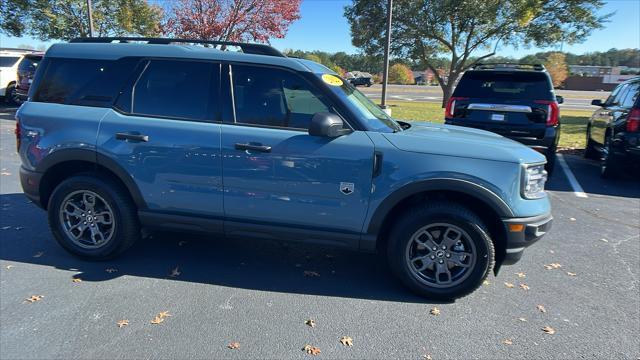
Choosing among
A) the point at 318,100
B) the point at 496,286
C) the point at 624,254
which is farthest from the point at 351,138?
the point at 624,254

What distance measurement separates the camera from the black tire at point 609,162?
24.0ft

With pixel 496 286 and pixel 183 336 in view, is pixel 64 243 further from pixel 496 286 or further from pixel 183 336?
pixel 496 286

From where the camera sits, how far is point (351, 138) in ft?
11.2

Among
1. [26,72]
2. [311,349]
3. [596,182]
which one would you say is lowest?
[311,349]

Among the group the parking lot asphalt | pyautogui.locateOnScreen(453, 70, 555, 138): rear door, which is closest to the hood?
the parking lot asphalt

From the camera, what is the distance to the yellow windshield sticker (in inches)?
144

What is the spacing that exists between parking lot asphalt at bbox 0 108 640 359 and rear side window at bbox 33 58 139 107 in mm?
1498

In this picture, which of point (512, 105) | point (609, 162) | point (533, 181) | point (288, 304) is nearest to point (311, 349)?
point (288, 304)

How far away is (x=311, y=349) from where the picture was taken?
2.84m

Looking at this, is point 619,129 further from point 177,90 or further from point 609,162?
point 177,90

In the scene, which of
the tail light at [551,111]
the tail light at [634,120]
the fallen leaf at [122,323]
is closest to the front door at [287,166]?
the fallen leaf at [122,323]

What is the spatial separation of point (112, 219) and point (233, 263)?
1.16 metres

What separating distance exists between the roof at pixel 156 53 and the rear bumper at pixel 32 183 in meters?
1.11

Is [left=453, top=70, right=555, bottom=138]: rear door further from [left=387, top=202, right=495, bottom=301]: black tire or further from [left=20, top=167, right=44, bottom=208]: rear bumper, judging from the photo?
[left=20, top=167, right=44, bottom=208]: rear bumper
